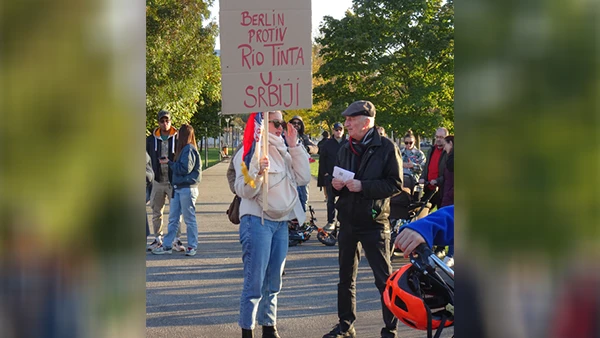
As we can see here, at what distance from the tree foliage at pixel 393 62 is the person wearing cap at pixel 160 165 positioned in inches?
1320

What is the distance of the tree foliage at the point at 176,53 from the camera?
25.0 metres

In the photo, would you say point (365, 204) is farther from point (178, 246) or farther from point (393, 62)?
point (393, 62)

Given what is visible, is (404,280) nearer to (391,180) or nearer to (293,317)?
(391,180)

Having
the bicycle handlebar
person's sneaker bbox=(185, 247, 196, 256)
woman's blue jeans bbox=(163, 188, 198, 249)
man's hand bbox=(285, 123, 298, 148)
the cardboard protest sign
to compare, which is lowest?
person's sneaker bbox=(185, 247, 196, 256)

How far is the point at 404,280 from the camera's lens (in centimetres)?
280

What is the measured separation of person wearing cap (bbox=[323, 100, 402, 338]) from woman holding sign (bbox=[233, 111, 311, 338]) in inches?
16.3

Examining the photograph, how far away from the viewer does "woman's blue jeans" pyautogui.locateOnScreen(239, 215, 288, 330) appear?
511cm

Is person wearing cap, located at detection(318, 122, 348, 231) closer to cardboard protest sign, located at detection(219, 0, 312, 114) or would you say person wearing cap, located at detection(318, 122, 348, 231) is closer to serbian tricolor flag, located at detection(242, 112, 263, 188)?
serbian tricolor flag, located at detection(242, 112, 263, 188)

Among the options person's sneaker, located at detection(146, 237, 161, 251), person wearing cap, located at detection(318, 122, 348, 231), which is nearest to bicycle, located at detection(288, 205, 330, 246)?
person wearing cap, located at detection(318, 122, 348, 231)

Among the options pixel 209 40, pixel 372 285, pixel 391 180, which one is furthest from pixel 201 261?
pixel 209 40

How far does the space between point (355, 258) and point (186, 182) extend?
15.1 ft

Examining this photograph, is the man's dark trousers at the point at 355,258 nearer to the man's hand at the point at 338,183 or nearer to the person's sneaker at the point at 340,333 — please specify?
the person's sneaker at the point at 340,333
